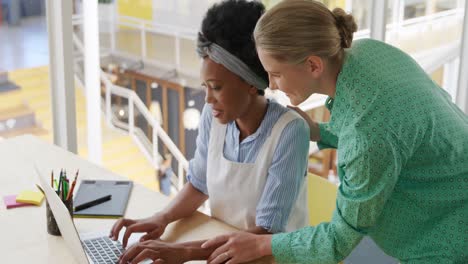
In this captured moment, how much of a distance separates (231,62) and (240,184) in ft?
1.07

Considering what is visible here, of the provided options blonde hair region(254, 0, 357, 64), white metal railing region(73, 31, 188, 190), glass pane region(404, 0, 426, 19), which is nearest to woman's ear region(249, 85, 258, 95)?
blonde hair region(254, 0, 357, 64)

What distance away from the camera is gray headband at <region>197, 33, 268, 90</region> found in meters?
1.58

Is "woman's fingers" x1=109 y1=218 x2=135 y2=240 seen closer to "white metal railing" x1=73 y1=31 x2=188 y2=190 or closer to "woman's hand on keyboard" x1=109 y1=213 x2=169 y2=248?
"woman's hand on keyboard" x1=109 y1=213 x2=169 y2=248

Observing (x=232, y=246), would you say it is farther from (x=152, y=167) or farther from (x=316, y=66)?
(x=152, y=167)

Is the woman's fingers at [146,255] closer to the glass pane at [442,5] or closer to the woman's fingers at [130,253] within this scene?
the woman's fingers at [130,253]

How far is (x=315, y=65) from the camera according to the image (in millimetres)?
1228

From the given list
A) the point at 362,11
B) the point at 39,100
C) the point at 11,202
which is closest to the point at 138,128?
the point at 39,100

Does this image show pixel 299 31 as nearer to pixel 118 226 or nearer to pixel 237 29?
pixel 237 29

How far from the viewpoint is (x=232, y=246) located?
1375mm

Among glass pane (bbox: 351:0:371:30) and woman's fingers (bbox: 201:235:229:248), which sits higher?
glass pane (bbox: 351:0:371:30)

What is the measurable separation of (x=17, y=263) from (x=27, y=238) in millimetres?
122

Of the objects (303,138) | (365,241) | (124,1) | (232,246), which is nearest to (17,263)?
(232,246)

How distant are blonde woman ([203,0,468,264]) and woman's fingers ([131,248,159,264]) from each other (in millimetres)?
135

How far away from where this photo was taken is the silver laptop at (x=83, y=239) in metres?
1.30
